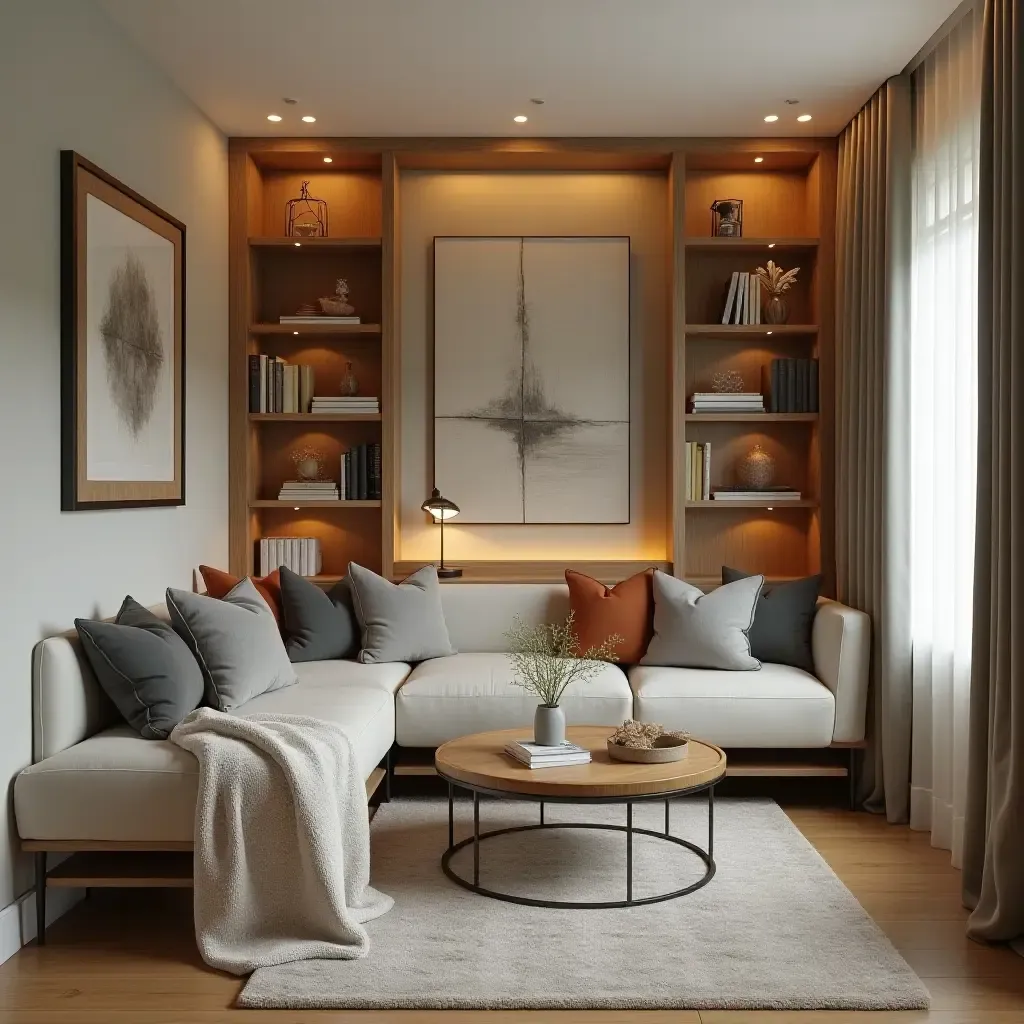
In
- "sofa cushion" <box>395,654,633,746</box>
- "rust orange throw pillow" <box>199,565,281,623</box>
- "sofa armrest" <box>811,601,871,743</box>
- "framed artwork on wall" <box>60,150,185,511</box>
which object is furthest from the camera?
"rust orange throw pillow" <box>199,565,281,623</box>

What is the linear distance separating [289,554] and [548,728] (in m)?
2.31

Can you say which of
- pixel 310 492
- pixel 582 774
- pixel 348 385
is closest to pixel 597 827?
pixel 582 774

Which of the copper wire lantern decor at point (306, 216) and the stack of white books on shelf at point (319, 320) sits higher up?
the copper wire lantern decor at point (306, 216)

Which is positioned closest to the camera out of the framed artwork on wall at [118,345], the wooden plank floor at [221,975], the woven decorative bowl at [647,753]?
the wooden plank floor at [221,975]

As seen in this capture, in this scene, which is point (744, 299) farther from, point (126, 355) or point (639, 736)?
point (126, 355)

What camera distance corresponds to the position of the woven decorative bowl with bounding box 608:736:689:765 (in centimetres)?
340

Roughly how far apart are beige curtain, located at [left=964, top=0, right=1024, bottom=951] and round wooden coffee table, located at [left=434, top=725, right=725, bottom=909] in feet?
2.54

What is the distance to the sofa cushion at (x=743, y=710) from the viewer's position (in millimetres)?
4328

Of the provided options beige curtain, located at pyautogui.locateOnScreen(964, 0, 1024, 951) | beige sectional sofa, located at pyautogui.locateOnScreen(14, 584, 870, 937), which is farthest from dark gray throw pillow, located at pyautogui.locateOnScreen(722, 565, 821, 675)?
beige curtain, located at pyautogui.locateOnScreen(964, 0, 1024, 951)

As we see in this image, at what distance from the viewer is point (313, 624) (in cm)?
469

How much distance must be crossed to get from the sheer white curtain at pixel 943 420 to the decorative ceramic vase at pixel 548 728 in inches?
56.6

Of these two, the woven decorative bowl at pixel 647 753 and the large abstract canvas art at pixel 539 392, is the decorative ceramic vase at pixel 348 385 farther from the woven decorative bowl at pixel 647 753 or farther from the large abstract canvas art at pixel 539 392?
the woven decorative bowl at pixel 647 753

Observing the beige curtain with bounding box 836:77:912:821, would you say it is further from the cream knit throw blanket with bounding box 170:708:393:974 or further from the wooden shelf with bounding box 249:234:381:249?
the cream knit throw blanket with bounding box 170:708:393:974

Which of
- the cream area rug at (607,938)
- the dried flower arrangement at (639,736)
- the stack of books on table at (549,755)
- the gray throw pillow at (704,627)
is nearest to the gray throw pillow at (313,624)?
the cream area rug at (607,938)
